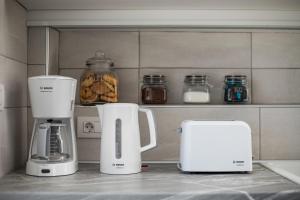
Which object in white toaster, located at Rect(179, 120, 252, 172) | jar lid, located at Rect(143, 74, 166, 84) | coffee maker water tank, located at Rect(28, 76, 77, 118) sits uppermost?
jar lid, located at Rect(143, 74, 166, 84)

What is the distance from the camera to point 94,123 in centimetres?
136

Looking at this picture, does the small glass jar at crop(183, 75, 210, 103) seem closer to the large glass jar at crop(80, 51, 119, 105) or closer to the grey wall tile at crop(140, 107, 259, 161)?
the grey wall tile at crop(140, 107, 259, 161)

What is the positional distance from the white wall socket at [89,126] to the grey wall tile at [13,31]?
32cm

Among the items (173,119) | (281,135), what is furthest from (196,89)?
(281,135)

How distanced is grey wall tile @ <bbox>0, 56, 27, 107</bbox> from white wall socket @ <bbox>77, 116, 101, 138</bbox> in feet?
0.73

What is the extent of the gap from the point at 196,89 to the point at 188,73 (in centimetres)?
11

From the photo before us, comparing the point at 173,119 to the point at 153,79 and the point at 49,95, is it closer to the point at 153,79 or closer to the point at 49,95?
the point at 153,79

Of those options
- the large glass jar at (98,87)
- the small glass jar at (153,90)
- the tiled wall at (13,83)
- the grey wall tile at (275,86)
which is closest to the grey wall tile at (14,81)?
the tiled wall at (13,83)

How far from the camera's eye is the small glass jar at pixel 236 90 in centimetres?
139

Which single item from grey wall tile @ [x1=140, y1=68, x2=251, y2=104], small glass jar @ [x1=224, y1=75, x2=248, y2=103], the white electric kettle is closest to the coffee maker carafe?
the white electric kettle

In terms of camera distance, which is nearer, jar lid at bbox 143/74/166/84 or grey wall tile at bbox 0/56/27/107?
grey wall tile at bbox 0/56/27/107

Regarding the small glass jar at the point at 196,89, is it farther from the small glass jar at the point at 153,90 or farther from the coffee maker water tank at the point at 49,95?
the coffee maker water tank at the point at 49,95

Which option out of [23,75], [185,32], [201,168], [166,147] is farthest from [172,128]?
[23,75]

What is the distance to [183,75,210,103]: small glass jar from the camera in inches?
54.4
